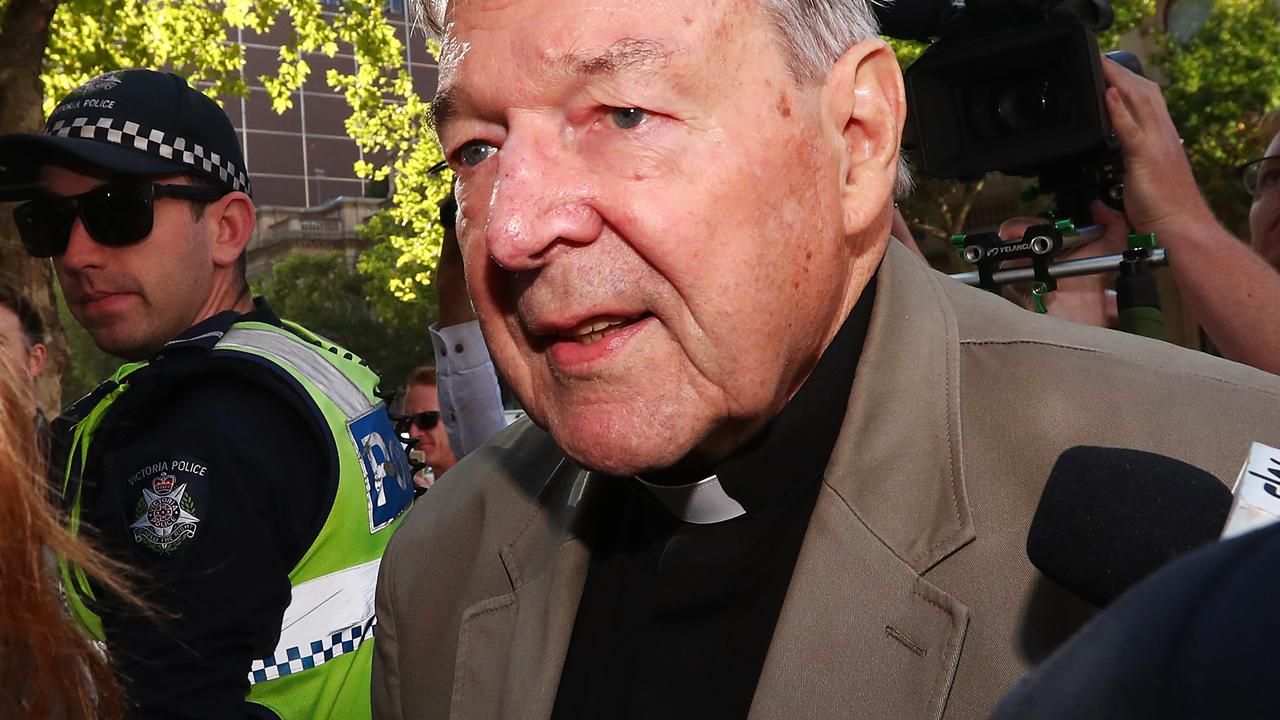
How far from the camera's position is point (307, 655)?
9.71 ft

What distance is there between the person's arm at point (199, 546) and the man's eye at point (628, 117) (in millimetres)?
1351

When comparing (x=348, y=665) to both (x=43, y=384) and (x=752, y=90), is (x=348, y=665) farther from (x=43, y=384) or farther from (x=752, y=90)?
(x=43, y=384)

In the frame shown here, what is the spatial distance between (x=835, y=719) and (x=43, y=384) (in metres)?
8.72

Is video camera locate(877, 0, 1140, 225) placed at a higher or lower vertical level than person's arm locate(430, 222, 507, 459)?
higher

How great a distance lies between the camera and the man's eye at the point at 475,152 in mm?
1955

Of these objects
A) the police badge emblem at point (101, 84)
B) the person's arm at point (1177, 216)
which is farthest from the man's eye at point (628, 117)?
the police badge emblem at point (101, 84)

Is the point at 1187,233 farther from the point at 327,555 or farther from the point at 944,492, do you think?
the point at 327,555

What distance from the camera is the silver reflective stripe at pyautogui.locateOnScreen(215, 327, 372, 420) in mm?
3059

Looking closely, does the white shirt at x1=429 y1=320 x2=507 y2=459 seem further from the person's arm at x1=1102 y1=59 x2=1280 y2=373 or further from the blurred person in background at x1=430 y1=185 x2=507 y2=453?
the person's arm at x1=1102 y1=59 x2=1280 y2=373

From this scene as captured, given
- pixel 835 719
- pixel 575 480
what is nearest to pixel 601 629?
pixel 575 480

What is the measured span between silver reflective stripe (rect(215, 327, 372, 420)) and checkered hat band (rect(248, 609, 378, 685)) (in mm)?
516

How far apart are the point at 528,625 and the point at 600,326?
2.06ft

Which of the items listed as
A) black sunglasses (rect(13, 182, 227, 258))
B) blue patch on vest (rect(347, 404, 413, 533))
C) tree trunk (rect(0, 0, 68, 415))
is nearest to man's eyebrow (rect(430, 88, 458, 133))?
blue patch on vest (rect(347, 404, 413, 533))

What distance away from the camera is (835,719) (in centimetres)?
170
